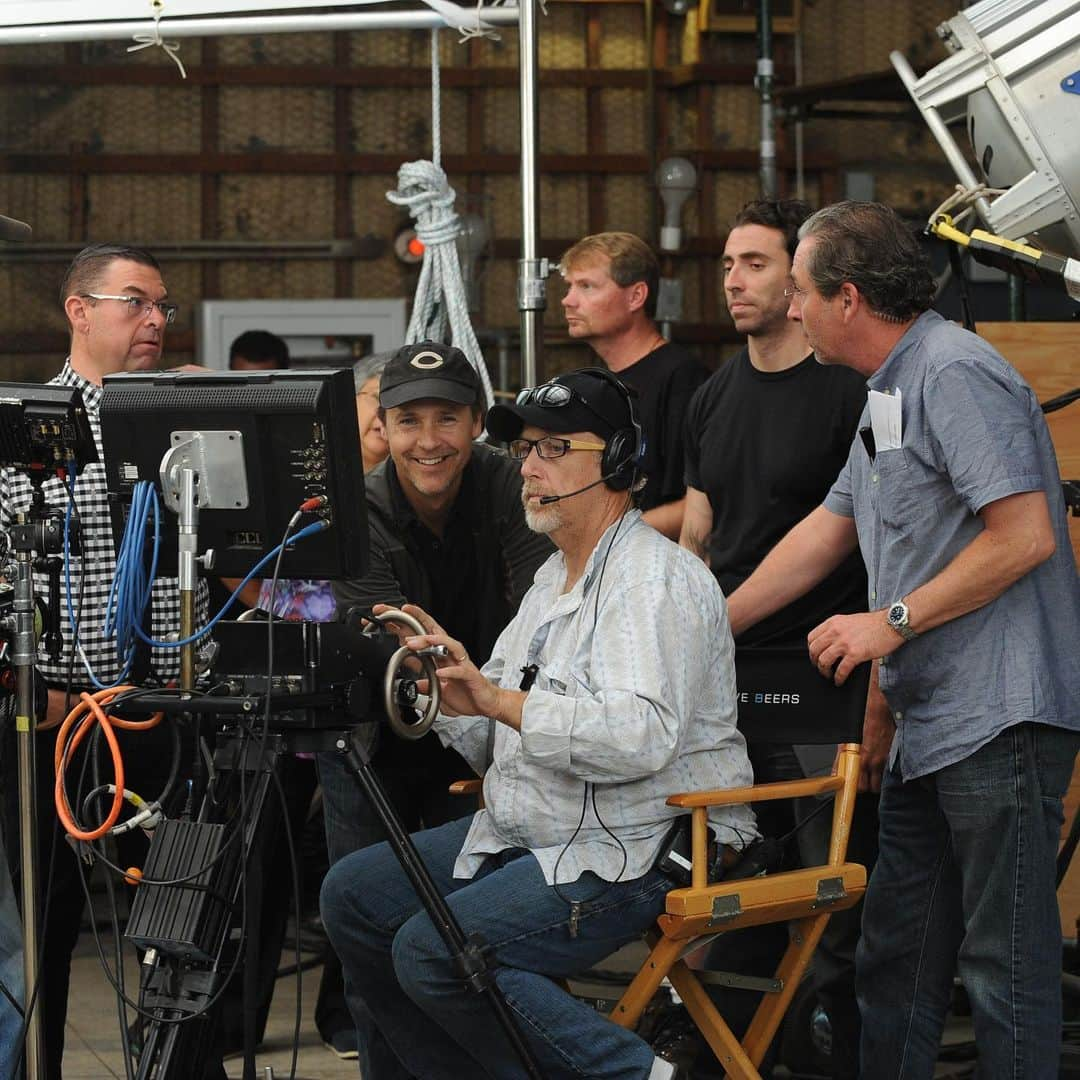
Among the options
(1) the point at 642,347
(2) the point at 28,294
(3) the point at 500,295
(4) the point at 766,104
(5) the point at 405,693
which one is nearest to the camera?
(5) the point at 405,693

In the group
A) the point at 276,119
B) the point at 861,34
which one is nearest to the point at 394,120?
the point at 276,119

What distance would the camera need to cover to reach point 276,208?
9188mm

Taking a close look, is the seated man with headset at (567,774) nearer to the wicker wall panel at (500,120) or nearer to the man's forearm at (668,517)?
the man's forearm at (668,517)

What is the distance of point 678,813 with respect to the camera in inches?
115

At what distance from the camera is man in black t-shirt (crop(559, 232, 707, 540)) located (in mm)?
4453

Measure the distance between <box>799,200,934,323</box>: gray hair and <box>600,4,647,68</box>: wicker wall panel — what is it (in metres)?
6.62

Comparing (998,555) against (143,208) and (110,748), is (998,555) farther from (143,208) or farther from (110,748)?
(143,208)

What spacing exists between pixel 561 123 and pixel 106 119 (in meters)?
2.44

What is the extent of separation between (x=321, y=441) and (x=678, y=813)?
0.89 m

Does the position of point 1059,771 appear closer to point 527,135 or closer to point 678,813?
point 678,813

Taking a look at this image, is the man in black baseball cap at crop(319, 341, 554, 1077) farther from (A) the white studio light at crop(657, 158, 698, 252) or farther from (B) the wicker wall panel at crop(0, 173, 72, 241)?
(B) the wicker wall panel at crop(0, 173, 72, 241)

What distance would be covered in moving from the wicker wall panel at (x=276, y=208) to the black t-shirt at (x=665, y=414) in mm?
5066

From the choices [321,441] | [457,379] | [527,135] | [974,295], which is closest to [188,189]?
[974,295]

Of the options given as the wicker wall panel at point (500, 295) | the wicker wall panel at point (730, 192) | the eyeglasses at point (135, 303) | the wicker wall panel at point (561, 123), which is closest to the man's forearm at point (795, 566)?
the eyeglasses at point (135, 303)
